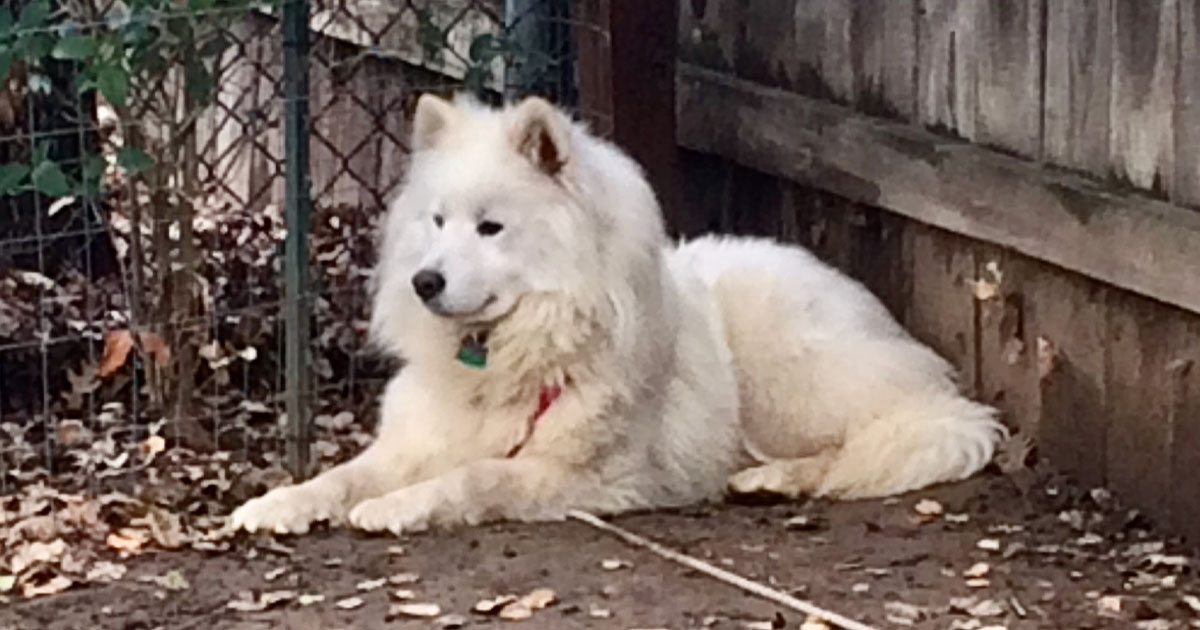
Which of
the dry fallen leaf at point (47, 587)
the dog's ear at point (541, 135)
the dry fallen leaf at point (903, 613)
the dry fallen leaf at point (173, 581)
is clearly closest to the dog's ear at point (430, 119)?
the dog's ear at point (541, 135)

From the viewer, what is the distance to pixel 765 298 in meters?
5.21

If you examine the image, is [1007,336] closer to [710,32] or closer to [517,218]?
[517,218]

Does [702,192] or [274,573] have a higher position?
[702,192]

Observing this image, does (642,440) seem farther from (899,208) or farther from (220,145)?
(220,145)

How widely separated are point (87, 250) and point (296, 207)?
45.6 inches

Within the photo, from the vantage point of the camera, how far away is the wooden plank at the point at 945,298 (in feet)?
17.0

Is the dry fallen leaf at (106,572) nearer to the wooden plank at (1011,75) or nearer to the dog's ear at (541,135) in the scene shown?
the dog's ear at (541,135)

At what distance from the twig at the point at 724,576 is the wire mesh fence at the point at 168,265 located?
2.59ft

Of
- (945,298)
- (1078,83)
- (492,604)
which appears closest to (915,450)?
(945,298)

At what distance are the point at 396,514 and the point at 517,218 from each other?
686mm

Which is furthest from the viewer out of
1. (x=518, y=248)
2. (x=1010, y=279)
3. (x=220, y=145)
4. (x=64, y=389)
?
(x=220, y=145)

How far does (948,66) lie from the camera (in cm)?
509

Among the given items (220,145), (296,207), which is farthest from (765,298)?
(220,145)

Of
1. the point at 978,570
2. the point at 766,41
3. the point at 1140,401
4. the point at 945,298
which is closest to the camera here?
the point at 978,570
